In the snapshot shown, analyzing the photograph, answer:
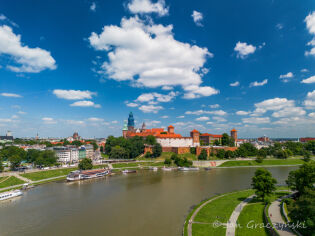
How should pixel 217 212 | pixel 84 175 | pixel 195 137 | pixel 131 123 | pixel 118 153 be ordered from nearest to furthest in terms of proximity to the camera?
pixel 217 212, pixel 84 175, pixel 118 153, pixel 195 137, pixel 131 123

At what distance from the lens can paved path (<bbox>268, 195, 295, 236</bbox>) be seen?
14055 mm

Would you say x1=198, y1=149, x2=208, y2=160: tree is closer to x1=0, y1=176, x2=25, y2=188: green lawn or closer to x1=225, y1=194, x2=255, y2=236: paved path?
x1=225, y1=194, x2=255, y2=236: paved path

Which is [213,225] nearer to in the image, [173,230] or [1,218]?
[173,230]

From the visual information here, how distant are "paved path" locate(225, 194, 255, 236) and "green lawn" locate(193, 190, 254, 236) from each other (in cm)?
32

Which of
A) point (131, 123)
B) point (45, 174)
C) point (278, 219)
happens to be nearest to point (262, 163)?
point (278, 219)

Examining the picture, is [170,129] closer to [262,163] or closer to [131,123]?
[131,123]

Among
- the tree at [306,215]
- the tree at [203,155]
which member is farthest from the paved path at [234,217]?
the tree at [203,155]

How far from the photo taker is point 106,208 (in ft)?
75.7

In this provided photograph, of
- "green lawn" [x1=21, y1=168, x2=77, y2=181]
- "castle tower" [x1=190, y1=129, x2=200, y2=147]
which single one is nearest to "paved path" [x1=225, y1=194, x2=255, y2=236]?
"green lawn" [x1=21, y1=168, x2=77, y2=181]

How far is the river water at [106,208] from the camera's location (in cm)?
1742

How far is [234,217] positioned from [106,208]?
46.1 ft

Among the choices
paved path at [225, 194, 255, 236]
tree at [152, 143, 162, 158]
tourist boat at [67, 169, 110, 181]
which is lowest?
tourist boat at [67, 169, 110, 181]

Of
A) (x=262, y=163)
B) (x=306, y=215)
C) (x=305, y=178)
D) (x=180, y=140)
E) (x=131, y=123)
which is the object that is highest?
(x=131, y=123)

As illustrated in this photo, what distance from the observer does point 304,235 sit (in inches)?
526
